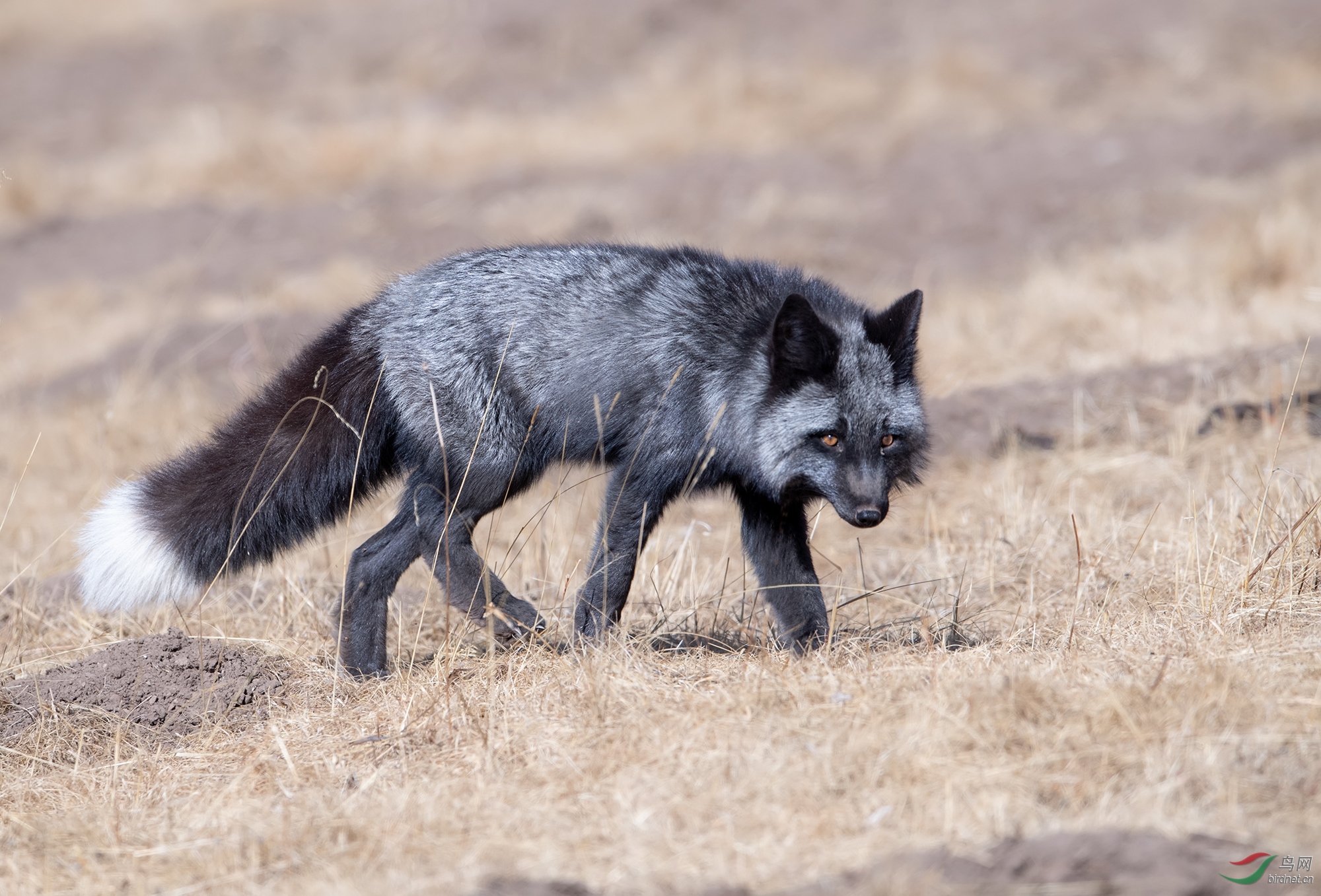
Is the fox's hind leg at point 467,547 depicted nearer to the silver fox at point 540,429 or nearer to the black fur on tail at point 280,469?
the silver fox at point 540,429

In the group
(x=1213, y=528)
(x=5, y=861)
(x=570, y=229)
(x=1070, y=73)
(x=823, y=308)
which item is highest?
(x=1070, y=73)

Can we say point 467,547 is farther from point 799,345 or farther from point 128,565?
point 799,345

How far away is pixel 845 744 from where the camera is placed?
11.7 feet

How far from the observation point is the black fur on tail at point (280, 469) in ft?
16.3

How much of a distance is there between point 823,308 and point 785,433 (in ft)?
2.04

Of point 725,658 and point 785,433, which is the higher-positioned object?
point 785,433

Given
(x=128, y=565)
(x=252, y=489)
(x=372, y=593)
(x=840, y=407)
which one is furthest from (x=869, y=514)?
(x=128, y=565)

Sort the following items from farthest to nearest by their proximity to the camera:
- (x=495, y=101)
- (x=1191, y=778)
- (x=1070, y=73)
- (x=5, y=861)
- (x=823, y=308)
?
1. (x=495, y=101)
2. (x=1070, y=73)
3. (x=823, y=308)
4. (x=5, y=861)
5. (x=1191, y=778)

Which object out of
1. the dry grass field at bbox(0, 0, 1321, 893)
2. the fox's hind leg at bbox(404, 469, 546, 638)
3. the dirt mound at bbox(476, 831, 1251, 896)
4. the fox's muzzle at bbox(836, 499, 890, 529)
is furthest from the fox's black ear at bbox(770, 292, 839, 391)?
the dirt mound at bbox(476, 831, 1251, 896)

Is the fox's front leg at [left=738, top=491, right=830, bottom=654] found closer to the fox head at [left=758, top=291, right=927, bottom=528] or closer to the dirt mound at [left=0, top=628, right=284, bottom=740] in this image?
the fox head at [left=758, top=291, right=927, bottom=528]

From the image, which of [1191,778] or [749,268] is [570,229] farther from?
[1191,778]

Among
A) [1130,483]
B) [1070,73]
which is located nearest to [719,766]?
[1130,483]

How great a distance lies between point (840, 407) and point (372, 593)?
2.18 metres

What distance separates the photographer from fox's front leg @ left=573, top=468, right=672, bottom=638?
15.5 feet
